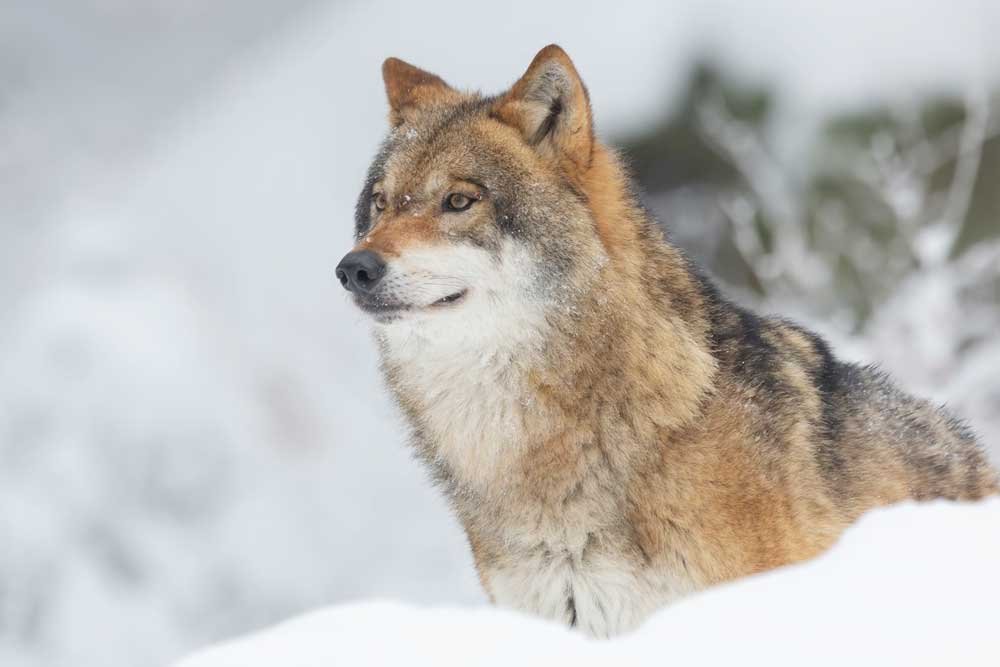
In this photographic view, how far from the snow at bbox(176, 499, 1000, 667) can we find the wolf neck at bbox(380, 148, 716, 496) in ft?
4.97

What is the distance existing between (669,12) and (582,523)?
472 inches

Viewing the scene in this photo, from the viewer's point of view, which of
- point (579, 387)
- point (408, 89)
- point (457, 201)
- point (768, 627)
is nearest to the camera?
point (768, 627)

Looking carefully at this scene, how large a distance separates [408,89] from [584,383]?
5.24 ft

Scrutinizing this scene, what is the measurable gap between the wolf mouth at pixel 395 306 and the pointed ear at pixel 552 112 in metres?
0.66

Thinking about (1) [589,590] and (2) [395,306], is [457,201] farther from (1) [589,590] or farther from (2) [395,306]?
(1) [589,590]

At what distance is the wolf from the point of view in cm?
350

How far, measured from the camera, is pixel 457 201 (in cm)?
377

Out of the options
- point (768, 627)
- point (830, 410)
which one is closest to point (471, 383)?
point (830, 410)

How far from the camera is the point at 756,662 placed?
5.95ft

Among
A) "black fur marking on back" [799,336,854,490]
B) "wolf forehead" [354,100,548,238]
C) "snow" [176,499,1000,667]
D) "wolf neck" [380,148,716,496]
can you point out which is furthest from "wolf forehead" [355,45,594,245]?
"snow" [176,499,1000,667]

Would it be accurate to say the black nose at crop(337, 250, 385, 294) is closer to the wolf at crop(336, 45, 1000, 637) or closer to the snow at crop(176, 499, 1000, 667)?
the wolf at crop(336, 45, 1000, 637)

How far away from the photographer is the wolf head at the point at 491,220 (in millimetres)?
3596

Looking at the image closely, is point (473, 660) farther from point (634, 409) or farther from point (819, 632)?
point (634, 409)

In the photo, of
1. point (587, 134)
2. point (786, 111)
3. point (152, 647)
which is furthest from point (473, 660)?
point (786, 111)
